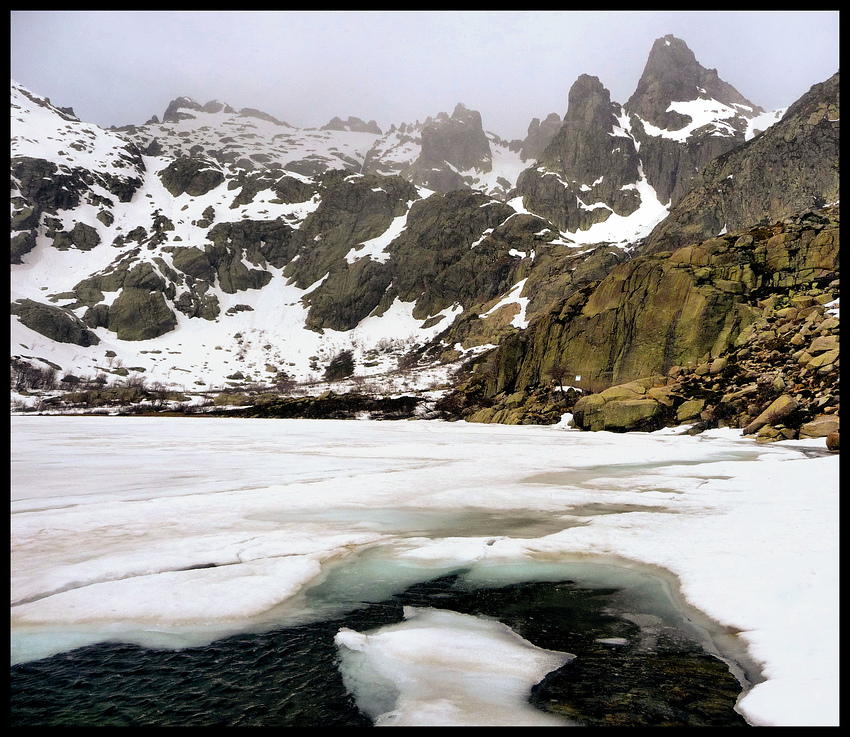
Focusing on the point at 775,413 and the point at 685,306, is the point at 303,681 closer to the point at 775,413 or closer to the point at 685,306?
the point at 775,413

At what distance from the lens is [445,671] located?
3.61 m

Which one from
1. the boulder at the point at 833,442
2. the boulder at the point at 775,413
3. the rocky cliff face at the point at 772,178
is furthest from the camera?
the rocky cliff face at the point at 772,178

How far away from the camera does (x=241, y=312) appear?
180m

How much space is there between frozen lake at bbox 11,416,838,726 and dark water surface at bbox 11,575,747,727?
21 cm

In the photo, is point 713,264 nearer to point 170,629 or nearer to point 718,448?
point 718,448

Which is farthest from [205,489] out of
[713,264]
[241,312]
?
[241,312]

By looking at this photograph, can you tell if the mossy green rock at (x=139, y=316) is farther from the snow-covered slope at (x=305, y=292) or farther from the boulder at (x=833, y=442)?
the boulder at (x=833, y=442)

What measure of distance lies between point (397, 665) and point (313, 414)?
64816 mm

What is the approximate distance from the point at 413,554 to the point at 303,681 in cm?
279

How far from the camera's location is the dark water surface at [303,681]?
10.4ft

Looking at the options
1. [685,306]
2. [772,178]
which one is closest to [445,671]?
[685,306]

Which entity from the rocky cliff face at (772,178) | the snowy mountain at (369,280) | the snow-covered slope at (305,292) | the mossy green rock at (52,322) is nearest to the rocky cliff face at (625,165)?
the snowy mountain at (369,280)

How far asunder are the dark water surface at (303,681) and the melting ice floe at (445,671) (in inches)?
4.5

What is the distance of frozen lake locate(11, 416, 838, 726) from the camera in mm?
3938
